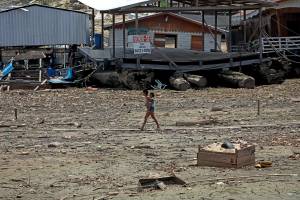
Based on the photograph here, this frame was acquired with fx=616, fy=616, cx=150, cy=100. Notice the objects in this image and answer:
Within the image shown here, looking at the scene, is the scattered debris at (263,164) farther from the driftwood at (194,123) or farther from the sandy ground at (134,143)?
the driftwood at (194,123)

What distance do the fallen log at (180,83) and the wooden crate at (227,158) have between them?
16.1m

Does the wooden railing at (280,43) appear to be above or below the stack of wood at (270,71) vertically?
above

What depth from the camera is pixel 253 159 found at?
36.6ft

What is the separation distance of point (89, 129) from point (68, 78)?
43.7ft

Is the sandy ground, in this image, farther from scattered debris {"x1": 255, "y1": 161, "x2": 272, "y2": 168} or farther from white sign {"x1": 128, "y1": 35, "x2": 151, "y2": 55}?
white sign {"x1": 128, "y1": 35, "x2": 151, "y2": 55}

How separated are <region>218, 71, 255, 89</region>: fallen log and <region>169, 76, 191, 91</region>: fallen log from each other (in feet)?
6.41

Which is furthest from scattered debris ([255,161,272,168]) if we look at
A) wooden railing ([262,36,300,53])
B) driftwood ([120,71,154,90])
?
wooden railing ([262,36,300,53])

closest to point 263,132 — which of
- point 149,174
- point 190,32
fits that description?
point 149,174

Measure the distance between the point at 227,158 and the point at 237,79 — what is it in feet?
56.8

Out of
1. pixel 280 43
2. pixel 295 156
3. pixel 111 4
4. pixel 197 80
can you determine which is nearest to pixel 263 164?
pixel 295 156

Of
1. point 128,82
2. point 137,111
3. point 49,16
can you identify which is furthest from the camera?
point 49,16

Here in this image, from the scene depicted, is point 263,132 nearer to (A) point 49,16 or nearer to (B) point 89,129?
(B) point 89,129

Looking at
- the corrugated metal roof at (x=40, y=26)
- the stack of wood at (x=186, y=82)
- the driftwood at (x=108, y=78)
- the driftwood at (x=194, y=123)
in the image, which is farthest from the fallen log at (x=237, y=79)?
the corrugated metal roof at (x=40, y=26)

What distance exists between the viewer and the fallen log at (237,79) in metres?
27.6
